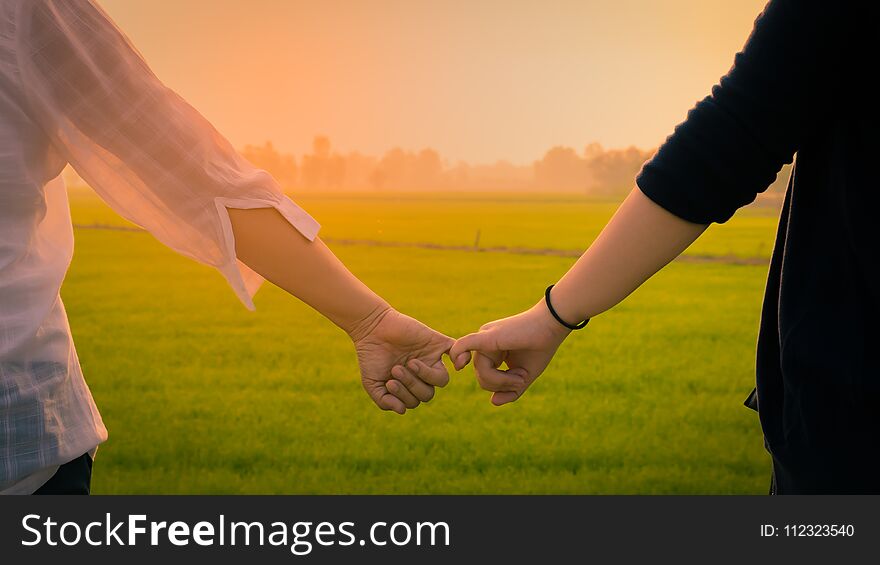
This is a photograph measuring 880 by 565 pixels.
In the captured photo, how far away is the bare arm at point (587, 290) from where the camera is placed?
4.41ft

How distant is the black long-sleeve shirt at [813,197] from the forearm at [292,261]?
0.83 meters

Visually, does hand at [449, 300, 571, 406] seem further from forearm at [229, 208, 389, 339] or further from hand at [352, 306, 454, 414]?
forearm at [229, 208, 389, 339]

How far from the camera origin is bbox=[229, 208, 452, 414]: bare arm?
5.33 feet

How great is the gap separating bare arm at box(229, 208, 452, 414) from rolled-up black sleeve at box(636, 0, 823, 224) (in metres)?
0.77

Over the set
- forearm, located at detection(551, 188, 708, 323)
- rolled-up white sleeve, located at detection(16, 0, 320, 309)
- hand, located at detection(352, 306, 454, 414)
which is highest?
rolled-up white sleeve, located at detection(16, 0, 320, 309)

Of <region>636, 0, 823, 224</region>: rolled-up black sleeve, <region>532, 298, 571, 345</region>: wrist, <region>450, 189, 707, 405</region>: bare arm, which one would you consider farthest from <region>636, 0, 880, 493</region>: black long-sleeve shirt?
<region>532, 298, 571, 345</region>: wrist

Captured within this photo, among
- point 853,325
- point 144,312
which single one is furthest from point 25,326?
point 144,312

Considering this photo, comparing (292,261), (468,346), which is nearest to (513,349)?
(468,346)

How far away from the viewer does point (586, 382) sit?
8.30 metres

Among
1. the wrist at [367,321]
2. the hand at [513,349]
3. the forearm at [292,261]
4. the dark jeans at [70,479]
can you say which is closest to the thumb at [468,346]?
the hand at [513,349]

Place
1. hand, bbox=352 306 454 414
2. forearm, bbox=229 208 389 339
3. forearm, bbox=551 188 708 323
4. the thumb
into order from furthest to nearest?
1. hand, bbox=352 306 454 414
2. the thumb
3. forearm, bbox=229 208 389 339
4. forearm, bbox=551 188 708 323

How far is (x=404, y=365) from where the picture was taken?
2324 mm

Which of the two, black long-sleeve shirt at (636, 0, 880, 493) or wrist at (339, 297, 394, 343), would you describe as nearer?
black long-sleeve shirt at (636, 0, 880, 493)

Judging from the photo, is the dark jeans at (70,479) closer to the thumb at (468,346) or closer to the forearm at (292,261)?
the forearm at (292,261)
